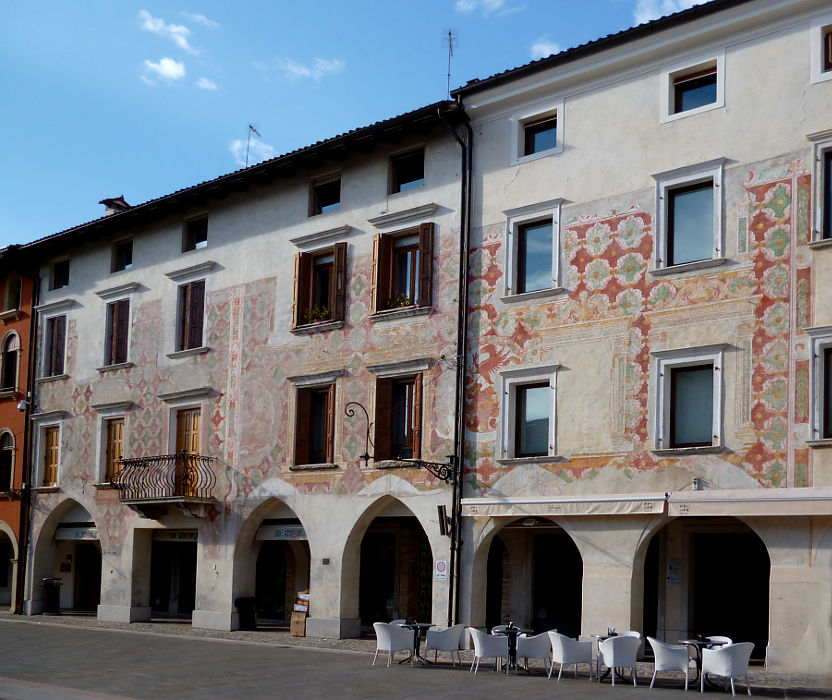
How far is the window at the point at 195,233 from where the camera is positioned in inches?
1081

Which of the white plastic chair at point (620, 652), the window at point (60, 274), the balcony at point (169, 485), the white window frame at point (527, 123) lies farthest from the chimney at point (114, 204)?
the white plastic chair at point (620, 652)

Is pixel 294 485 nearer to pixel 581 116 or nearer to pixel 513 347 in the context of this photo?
pixel 513 347

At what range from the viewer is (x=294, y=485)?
23969 millimetres

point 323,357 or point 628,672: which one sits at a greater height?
point 323,357

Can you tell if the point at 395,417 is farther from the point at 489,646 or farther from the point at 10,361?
the point at 10,361

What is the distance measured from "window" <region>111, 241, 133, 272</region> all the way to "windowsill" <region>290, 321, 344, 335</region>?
7.23 m

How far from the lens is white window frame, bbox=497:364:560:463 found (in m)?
19.8

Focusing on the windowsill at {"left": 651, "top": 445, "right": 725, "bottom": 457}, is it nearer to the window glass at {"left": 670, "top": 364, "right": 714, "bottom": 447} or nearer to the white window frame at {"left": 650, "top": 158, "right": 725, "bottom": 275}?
the window glass at {"left": 670, "top": 364, "right": 714, "bottom": 447}

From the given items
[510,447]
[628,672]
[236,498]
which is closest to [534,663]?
[628,672]

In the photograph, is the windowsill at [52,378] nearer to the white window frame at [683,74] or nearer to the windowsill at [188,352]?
the windowsill at [188,352]

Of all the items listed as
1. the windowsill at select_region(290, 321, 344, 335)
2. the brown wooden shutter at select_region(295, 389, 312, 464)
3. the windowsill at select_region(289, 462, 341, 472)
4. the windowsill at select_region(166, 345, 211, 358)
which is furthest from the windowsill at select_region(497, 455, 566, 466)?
the windowsill at select_region(166, 345, 211, 358)

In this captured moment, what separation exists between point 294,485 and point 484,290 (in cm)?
611

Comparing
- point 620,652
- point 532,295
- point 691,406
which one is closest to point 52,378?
point 532,295

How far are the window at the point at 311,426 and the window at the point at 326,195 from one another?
3.83 metres
